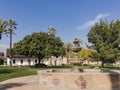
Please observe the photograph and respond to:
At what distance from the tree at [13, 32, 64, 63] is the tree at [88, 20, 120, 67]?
7537 millimetres

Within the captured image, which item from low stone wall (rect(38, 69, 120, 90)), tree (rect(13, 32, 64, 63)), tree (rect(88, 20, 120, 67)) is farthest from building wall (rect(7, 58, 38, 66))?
low stone wall (rect(38, 69, 120, 90))

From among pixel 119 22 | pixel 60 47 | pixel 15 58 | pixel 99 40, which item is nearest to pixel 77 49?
pixel 60 47

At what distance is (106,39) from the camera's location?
45594 millimetres

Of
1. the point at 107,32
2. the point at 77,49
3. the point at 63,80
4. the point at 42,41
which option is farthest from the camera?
the point at 107,32

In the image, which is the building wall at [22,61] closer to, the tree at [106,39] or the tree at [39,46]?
the tree at [39,46]

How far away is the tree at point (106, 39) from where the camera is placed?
43.8m

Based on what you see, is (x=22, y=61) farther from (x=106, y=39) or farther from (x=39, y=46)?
(x=106, y=39)

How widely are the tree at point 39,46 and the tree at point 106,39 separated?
7.54 m

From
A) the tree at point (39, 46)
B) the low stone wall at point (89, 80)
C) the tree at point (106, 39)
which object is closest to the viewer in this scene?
the low stone wall at point (89, 80)

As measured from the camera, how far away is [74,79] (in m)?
12.3

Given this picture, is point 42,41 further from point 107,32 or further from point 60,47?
point 107,32

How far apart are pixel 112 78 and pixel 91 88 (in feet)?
4.67

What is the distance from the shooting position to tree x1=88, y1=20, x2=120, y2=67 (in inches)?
1725

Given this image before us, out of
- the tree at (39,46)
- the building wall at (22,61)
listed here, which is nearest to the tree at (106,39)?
the tree at (39,46)
